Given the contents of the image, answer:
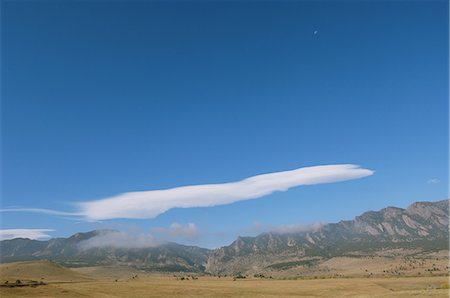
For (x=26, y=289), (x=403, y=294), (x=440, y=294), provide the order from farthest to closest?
(x=26, y=289) < (x=403, y=294) < (x=440, y=294)

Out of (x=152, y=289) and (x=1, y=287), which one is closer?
(x=1, y=287)

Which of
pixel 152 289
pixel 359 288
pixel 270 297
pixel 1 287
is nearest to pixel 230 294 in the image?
pixel 270 297

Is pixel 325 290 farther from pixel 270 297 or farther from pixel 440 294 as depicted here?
pixel 440 294

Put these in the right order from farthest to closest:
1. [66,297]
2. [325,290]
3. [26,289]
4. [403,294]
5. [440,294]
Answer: [325,290] → [26,289] → [66,297] → [403,294] → [440,294]

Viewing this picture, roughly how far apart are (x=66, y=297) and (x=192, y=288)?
1449 inches

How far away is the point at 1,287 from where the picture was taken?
370 feet

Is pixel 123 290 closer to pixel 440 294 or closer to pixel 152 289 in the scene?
pixel 152 289

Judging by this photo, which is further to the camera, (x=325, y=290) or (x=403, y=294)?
(x=325, y=290)

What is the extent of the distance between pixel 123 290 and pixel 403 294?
72466 mm

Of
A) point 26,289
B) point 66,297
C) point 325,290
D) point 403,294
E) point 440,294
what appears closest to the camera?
point 440,294

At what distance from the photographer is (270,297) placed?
346 ft

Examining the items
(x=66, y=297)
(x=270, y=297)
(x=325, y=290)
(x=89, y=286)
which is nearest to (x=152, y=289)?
(x=89, y=286)

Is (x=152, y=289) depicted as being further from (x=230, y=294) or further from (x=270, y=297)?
(x=270, y=297)

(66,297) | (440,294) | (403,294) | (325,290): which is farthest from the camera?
(325,290)
